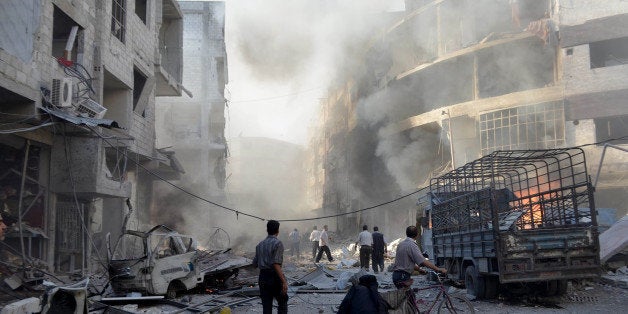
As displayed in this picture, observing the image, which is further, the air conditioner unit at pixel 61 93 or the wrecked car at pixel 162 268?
the air conditioner unit at pixel 61 93

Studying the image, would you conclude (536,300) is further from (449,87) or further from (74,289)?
(449,87)

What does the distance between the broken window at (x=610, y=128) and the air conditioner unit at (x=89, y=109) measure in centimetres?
1970

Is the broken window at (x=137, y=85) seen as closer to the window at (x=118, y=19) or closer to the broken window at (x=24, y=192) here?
the window at (x=118, y=19)

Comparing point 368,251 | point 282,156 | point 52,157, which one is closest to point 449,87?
point 368,251

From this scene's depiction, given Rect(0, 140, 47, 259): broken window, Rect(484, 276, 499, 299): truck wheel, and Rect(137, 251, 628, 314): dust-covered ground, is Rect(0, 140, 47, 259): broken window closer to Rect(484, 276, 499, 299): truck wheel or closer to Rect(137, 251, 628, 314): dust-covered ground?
Rect(137, 251, 628, 314): dust-covered ground

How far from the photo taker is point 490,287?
9.21 metres

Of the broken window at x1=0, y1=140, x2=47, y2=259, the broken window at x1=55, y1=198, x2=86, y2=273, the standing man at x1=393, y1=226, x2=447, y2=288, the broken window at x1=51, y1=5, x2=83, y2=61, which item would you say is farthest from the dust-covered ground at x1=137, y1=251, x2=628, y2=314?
the broken window at x1=51, y1=5, x2=83, y2=61

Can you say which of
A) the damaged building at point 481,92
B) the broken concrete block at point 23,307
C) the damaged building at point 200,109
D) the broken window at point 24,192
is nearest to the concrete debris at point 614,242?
the damaged building at point 481,92

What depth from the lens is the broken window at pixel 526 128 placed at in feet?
72.4

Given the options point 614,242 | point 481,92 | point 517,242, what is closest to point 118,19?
point 517,242

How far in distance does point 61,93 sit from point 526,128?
18671 millimetres

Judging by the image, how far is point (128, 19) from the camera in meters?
14.9

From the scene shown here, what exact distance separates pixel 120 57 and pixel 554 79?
19.1 meters

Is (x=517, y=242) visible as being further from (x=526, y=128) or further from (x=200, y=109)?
(x=200, y=109)
